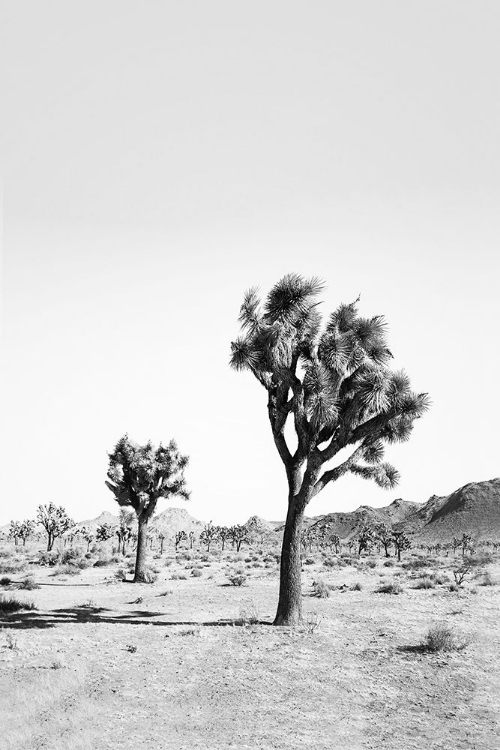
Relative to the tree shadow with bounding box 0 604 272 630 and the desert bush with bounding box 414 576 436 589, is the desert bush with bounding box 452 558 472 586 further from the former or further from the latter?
the tree shadow with bounding box 0 604 272 630

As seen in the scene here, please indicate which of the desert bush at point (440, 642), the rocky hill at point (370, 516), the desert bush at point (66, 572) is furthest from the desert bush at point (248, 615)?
the rocky hill at point (370, 516)

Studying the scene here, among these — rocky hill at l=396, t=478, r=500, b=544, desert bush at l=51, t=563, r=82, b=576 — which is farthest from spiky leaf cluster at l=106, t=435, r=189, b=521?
rocky hill at l=396, t=478, r=500, b=544

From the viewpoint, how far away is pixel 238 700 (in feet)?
29.8

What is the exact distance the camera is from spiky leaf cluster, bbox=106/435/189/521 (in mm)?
24562

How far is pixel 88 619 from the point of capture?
15.5 meters

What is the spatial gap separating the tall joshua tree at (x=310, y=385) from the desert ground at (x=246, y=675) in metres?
2.59

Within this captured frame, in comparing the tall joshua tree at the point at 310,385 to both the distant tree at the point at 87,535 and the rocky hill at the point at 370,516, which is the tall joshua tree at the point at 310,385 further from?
the rocky hill at the point at 370,516

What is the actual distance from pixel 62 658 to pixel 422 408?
10.4m

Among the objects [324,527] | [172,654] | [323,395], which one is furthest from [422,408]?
[324,527]

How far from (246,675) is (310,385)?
674 centimetres

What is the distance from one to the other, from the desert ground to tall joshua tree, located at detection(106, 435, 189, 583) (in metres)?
6.01

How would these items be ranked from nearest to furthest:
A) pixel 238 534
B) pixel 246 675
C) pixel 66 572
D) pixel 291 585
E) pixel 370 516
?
pixel 246 675, pixel 291 585, pixel 66 572, pixel 238 534, pixel 370 516

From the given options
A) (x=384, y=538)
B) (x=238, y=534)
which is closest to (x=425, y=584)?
(x=384, y=538)

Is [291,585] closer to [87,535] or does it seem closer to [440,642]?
[440,642]
